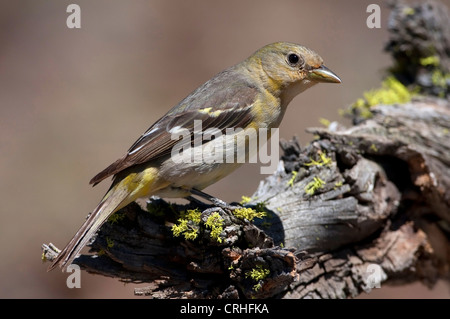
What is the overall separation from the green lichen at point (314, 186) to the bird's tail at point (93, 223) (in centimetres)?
183

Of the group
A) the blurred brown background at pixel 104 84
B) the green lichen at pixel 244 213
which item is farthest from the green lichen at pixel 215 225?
the blurred brown background at pixel 104 84

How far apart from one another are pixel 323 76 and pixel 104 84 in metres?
7.20

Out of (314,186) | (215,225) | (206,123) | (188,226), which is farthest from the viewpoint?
(314,186)

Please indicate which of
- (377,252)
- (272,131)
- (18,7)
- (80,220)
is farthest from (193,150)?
(18,7)

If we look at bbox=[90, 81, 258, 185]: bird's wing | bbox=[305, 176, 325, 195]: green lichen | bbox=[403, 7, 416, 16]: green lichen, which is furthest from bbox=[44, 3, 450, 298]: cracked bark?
bbox=[403, 7, 416, 16]: green lichen

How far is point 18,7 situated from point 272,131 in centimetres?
895

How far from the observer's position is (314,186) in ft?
17.4

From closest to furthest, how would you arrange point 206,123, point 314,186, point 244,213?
point 244,213 < point 206,123 < point 314,186

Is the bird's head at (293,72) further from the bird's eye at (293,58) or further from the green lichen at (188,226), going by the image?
the green lichen at (188,226)

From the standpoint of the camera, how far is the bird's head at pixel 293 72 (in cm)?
516

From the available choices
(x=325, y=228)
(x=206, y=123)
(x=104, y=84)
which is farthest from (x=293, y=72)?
(x=104, y=84)

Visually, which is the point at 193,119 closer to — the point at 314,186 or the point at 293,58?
the point at 293,58

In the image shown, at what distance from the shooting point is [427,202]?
593 centimetres

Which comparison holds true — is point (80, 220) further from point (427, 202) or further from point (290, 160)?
point (427, 202)
